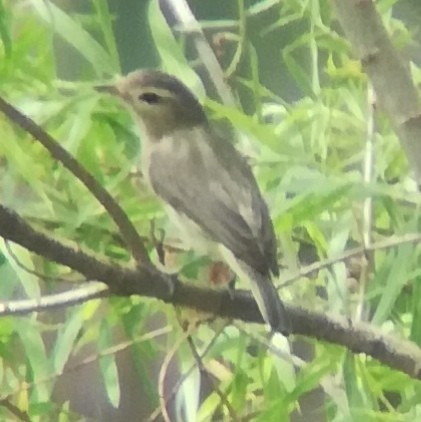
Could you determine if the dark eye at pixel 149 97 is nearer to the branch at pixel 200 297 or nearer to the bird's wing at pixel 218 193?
the bird's wing at pixel 218 193

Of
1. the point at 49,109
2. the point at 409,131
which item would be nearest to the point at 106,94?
the point at 49,109

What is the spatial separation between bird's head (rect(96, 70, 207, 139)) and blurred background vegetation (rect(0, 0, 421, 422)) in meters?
0.01

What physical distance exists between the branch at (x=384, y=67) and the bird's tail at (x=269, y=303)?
12cm

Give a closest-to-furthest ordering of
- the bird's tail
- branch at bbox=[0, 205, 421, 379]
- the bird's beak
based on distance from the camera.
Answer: branch at bbox=[0, 205, 421, 379] < the bird's tail < the bird's beak

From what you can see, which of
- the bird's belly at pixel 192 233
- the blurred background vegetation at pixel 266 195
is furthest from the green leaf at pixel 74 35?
the bird's belly at pixel 192 233

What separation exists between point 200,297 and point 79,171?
12 centimetres

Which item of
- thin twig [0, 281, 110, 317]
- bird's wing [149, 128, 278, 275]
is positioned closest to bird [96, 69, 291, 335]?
bird's wing [149, 128, 278, 275]

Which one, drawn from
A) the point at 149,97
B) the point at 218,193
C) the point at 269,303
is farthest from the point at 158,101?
the point at 269,303

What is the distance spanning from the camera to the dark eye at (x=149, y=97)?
706 mm

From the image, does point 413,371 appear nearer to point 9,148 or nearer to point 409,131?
point 409,131

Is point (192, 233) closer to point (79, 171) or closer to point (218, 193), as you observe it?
point (218, 193)

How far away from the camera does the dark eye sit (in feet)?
2.32

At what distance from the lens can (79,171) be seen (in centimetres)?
41

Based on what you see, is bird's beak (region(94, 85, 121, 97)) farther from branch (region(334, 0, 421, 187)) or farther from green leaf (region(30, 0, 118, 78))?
branch (region(334, 0, 421, 187))
